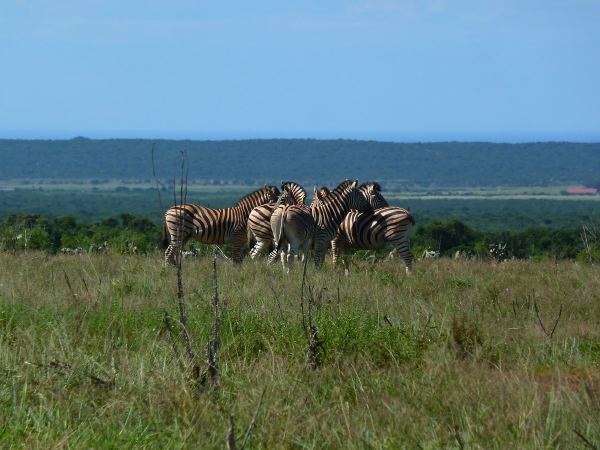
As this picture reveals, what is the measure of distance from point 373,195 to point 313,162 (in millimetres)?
120096

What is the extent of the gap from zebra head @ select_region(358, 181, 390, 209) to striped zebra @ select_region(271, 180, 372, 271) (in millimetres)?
441

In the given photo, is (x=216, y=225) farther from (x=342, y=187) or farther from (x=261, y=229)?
(x=342, y=187)

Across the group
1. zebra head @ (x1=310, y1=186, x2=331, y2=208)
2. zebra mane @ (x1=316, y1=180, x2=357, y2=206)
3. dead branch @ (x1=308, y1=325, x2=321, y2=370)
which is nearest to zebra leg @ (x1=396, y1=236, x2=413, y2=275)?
zebra mane @ (x1=316, y1=180, x2=357, y2=206)

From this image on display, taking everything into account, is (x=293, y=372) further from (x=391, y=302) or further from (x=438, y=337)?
(x=391, y=302)

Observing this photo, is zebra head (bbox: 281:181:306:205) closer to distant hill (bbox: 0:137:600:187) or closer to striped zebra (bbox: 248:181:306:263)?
striped zebra (bbox: 248:181:306:263)

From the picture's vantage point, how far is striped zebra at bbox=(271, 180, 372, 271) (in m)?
13.5

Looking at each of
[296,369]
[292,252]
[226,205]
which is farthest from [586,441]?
[226,205]

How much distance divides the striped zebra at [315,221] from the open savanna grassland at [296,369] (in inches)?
158

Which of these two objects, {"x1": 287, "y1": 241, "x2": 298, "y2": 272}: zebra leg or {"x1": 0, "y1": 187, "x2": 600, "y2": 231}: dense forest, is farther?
{"x1": 0, "y1": 187, "x2": 600, "y2": 231}: dense forest

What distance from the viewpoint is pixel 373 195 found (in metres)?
15.6

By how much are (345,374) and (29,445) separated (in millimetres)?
2076

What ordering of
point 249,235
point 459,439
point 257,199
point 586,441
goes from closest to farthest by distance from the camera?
point 586,441, point 459,439, point 249,235, point 257,199

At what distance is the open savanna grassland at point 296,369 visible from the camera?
508cm

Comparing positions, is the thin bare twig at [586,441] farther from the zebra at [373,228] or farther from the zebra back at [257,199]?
the zebra back at [257,199]
